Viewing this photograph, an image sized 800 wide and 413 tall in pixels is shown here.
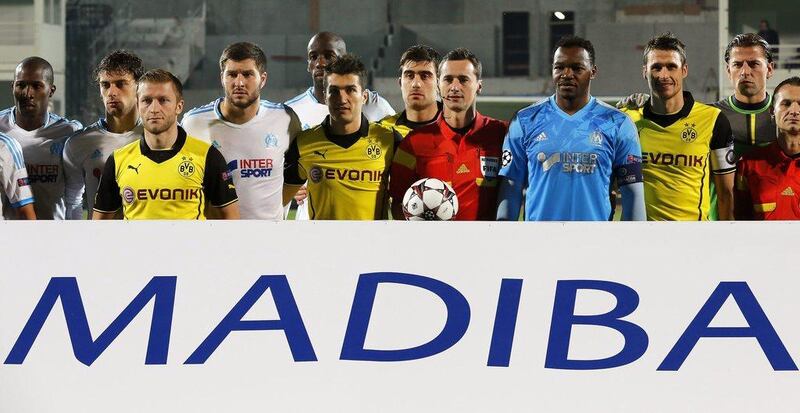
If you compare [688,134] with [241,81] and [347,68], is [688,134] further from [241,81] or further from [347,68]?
[241,81]

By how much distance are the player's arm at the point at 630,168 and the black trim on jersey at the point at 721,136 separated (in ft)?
1.71

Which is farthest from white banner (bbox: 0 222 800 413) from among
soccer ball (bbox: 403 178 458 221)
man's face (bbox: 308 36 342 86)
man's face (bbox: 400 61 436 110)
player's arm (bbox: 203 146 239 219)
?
man's face (bbox: 308 36 342 86)

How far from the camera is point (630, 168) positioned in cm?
505

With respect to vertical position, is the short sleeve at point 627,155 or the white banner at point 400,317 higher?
the short sleeve at point 627,155

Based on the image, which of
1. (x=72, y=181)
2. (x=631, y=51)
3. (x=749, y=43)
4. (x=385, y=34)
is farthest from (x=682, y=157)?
(x=385, y=34)

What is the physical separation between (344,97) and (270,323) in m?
1.57

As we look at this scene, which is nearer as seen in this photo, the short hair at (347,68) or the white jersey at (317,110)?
the short hair at (347,68)

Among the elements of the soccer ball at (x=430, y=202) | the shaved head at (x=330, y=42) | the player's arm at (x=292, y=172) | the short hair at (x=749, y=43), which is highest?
the shaved head at (x=330, y=42)

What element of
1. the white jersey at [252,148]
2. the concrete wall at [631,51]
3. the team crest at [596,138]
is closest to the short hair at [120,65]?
the white jersey at [252,148]

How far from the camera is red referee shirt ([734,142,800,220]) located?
17.7 ft

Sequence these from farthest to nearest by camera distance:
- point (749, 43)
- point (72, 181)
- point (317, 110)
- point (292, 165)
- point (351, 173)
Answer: point (317, 110), point (72, 181), point (749, 43), point (292, 165), point (351, 173)

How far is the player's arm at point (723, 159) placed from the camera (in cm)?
538

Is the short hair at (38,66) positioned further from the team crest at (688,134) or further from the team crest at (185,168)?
the team crest at (688,134)

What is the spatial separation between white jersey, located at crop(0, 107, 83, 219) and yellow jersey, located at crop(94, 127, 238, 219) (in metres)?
1.10
